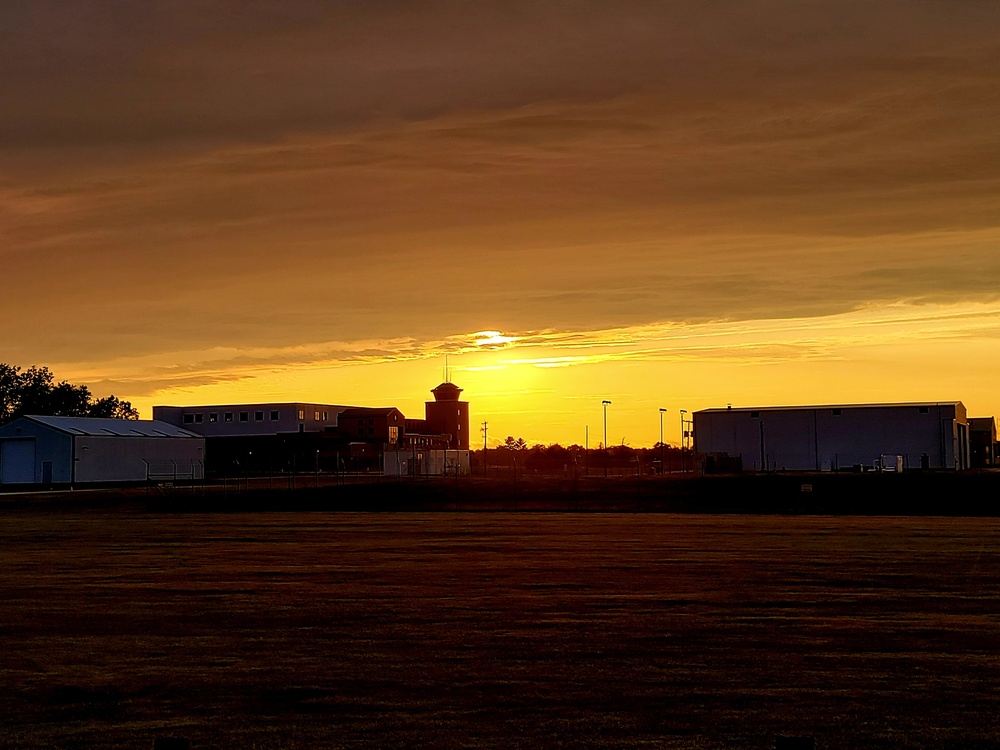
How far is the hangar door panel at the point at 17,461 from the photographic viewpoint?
100500 mm

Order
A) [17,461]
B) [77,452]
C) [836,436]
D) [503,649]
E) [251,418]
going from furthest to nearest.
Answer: [251,418]
[836,436]
[17,461]
[77,452]
[503,649]

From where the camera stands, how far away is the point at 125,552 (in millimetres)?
34531

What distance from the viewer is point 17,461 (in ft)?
334

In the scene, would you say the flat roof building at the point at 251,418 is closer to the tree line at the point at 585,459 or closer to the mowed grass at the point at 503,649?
the tree line at the point at 585,459

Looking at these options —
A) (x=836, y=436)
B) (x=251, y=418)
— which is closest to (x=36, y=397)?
(x=251, y=418)

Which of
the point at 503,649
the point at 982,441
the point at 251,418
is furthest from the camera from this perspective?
the point at 251,418

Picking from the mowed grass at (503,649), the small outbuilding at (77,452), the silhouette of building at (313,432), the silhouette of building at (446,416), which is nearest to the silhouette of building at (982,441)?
the silhouette of building at (313,432)

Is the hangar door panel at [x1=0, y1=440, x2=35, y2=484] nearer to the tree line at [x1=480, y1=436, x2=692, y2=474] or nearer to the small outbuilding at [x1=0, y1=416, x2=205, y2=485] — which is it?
the small outbuilding at [x1=0, y1=416, x2=205, y2=485]

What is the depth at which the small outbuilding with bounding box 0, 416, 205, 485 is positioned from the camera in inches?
3898

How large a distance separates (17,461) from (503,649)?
95771 mm

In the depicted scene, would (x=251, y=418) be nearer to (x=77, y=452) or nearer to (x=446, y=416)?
(x=446, y=416)

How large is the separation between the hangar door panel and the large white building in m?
62.2

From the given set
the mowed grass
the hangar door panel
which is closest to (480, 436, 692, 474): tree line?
the hangar door panel

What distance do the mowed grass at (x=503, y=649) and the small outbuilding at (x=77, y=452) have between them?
69982 mm
